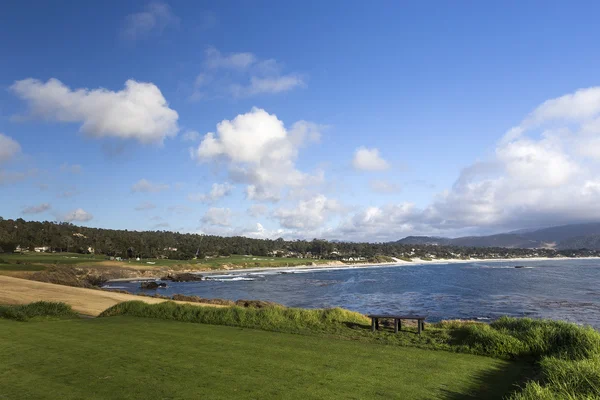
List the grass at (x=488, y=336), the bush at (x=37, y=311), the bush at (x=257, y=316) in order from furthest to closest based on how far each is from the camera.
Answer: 1. the bush at (x=37, y=311)
2. the bush at (x=257, y=316)
3. the grass at (x=488, y=336)

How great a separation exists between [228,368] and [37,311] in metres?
14.7

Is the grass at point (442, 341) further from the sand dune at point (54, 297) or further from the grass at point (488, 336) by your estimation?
the sand dune at point (54, 297)

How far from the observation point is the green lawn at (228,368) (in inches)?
359

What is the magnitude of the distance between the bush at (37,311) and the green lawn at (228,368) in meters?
3.93

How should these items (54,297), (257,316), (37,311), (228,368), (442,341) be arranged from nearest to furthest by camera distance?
1. (228,368)
2. (442,341)
3. (257,316)
4. (37,311)
5. (54,297)

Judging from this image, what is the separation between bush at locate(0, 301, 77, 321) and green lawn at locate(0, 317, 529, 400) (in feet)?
12.9

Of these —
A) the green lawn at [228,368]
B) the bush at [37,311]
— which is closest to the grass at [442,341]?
the bush at [37,311]

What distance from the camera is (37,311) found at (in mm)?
20562

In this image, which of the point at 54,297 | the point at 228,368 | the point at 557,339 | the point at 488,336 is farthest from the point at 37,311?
the point at 557,339

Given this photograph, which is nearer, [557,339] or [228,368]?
[228,368]

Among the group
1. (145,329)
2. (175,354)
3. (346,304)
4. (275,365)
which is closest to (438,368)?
(275,365)

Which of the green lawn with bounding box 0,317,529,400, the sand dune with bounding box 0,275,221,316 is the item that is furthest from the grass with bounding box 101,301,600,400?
the sand dune with bounding box 0,275,221,316

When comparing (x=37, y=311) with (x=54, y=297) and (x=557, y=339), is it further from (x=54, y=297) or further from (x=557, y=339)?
(x=557, y=339)

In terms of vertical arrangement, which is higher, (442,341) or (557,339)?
(557,339)
